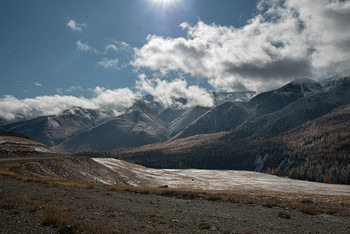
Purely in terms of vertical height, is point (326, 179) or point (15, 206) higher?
point (15, 206)

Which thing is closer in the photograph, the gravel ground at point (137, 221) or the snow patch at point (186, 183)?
the gravel ground at point (137, 221)

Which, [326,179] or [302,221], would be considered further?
[326,179]

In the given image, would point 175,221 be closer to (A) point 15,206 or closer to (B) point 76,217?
(B) point 76,217

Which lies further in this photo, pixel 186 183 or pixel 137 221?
pixel 186 183

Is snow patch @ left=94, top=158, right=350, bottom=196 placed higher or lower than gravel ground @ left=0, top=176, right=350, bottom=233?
lower

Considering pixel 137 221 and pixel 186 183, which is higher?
pixel 137 221

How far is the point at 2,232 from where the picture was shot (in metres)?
11.7

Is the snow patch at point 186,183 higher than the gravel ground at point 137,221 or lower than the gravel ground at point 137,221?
lower

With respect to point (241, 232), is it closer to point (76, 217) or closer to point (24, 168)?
point (76, 217)

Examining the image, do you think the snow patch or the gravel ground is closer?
the gravel ground

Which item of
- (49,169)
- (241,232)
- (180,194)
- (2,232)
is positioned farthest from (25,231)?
(49,169)

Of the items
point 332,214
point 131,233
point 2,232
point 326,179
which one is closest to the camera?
point 2,232

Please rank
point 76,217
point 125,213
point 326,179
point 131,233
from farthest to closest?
point 326,179, point 125,213, point 76,217, point 131,233

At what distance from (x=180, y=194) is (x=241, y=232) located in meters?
21.5
